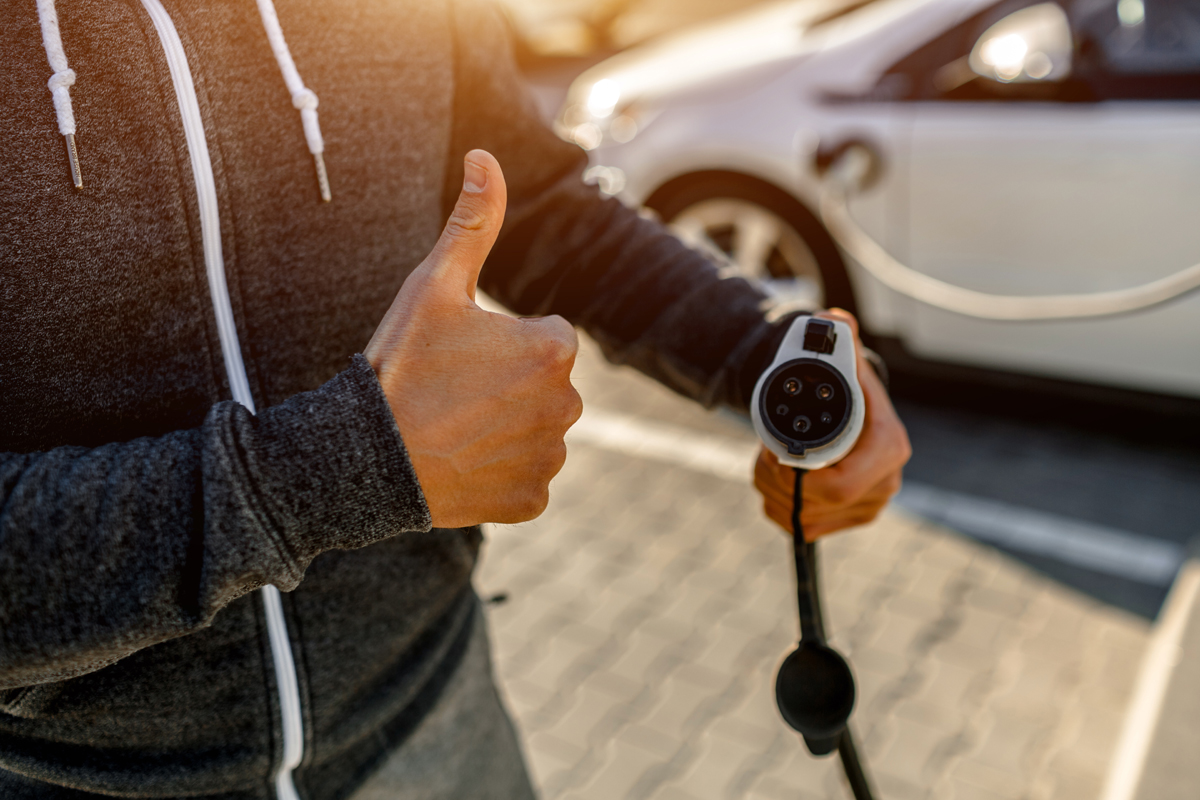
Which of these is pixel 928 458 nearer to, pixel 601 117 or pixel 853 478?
pixel 601 117

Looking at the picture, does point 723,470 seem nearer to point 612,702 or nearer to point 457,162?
point 612,702

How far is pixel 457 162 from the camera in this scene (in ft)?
3.67

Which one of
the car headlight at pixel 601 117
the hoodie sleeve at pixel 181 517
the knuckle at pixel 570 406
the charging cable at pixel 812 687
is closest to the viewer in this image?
the hoodie sleeve at pixel 181 517

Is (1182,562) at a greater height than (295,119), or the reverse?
(295,119)

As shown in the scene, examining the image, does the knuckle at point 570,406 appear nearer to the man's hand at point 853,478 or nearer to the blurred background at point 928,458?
the man's hand at point 853,478

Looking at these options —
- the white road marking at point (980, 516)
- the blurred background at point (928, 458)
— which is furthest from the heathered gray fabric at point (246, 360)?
the white road marking at point (980, 516)

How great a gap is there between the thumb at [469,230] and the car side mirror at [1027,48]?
3.47 metres

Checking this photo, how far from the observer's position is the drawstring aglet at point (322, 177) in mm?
925

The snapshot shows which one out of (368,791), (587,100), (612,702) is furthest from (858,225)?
(368,791)

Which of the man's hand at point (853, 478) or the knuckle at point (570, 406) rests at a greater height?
the knuckle at point (570, 406)

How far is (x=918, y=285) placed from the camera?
12.8 ft

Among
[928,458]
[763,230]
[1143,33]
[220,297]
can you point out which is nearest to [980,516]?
[928,458]

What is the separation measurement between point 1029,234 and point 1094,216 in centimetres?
23

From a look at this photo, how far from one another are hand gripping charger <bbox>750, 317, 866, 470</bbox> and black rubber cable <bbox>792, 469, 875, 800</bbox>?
0.05 m
